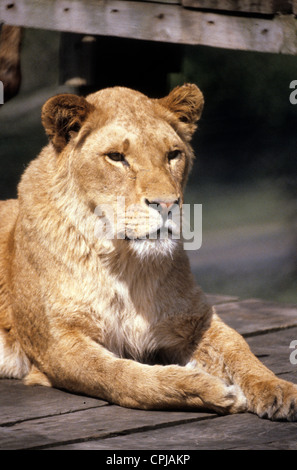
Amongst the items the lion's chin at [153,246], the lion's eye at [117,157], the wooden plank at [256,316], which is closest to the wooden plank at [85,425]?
the lion's chin at [153,246]

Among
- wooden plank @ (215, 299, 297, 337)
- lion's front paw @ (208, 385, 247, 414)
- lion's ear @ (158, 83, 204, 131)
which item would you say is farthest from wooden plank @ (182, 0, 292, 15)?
lion's front paw @ (208, 385, 247, 414)

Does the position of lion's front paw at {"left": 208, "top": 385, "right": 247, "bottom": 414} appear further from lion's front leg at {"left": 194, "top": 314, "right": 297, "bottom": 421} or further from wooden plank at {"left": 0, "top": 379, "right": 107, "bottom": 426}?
wooden plank at {"left": 0, "top": 379, "right": 107, "bottom": 426}

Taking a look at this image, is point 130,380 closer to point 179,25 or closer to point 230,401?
point 230,401

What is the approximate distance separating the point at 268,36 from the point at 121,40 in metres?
1.74

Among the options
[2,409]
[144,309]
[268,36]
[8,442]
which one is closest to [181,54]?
[268,36]

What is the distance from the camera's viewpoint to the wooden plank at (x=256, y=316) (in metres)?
4.98

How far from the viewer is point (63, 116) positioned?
12.8ft

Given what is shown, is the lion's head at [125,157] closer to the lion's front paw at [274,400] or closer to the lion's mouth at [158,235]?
the lion's mouth at [158,235]

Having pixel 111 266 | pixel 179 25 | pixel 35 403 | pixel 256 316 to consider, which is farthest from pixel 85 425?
pixel 179 25

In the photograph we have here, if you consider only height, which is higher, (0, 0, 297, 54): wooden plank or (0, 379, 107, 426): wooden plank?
(0, 0, 297, 54): wooden plank

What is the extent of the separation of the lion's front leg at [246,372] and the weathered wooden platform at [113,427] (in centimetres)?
5

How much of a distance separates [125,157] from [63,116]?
12.6 inches

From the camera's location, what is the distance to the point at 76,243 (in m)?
3.91

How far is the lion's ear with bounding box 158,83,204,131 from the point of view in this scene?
4125 millimetres
